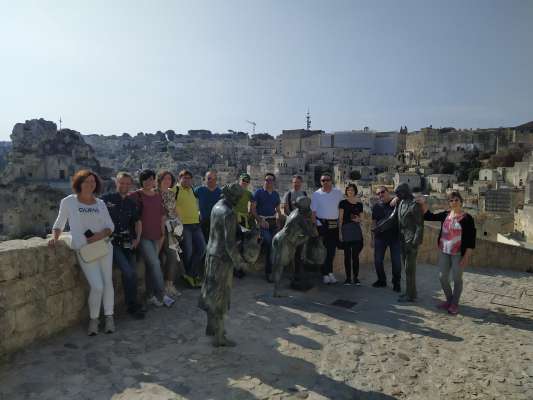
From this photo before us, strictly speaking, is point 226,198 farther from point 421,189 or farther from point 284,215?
point 421,189

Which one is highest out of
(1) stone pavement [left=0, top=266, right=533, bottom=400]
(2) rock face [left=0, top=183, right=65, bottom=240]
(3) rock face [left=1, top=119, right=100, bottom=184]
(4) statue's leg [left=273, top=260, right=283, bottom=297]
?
(3) rock face [left=1, top=119, right=100, bottom=184]

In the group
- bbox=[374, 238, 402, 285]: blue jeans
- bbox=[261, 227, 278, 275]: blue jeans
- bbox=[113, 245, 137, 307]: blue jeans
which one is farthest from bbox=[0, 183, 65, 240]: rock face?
bbox=[374, 238, 402, 285]: blue jeans

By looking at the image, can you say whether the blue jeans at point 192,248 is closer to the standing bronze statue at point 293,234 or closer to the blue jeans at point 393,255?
the standing bronze statue at point 293,234

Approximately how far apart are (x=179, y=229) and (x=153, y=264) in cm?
87

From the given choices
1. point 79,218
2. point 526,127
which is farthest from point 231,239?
point 526,127

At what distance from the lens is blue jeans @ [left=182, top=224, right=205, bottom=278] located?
→ 5.98 m

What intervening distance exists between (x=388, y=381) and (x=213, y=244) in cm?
206

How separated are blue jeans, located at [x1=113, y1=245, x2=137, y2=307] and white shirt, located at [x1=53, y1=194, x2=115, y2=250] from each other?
0.47 m

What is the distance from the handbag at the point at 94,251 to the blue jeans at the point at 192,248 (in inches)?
65.8

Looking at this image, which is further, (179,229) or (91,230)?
(179,229)

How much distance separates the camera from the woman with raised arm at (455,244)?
5.30 meters

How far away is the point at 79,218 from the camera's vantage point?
4273mm

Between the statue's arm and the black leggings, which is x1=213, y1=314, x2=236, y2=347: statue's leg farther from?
the black leggings

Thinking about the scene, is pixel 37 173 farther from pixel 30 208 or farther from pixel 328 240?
pixel 328 240
